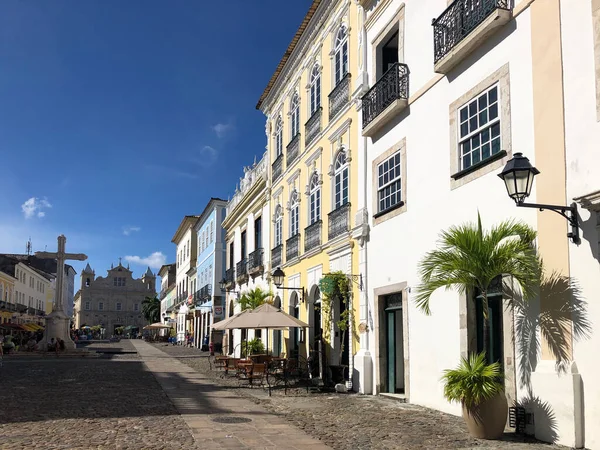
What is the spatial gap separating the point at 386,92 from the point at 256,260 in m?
12.7

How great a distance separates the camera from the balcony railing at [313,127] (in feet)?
60.4

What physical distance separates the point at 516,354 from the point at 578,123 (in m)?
3.28

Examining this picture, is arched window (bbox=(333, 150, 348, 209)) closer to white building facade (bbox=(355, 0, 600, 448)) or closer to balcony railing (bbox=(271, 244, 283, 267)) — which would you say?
white building facade (bbox=(355, 0, 600, 448))

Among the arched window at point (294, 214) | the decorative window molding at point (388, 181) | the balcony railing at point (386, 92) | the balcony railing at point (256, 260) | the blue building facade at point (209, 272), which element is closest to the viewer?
the decorative window molding at point (388, 181)

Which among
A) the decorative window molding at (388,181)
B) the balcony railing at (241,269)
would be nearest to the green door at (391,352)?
the decorative window molding at (388,181)

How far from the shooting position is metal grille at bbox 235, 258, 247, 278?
89.1ft

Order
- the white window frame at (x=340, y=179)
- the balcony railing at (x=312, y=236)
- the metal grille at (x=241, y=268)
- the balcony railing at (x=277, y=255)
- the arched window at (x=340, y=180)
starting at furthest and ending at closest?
the metal grille at (x=241, y=268)
the balcony railing at (x=277, y=255)
the balcony railing at (x=312, y=236)
the arched window at (x=340, y=180)
the white window frame at (x=340, y=179)

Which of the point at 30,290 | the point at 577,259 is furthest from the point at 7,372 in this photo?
the point at 30,290

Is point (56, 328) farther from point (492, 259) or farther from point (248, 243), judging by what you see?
point (492, 259)

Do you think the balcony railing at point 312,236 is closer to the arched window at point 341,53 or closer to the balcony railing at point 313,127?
the balcony railing at point 313,127

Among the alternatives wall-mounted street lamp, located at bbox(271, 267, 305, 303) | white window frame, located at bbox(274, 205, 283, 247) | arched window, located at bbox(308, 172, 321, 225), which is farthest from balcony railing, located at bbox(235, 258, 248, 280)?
arched window, located at bbox(308, 172, 321, 225)

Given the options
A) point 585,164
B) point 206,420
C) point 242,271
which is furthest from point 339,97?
point 242,271

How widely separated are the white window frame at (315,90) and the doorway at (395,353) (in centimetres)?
728

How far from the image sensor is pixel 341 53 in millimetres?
17047
